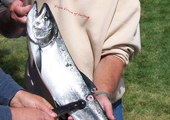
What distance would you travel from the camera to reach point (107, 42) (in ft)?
5.87

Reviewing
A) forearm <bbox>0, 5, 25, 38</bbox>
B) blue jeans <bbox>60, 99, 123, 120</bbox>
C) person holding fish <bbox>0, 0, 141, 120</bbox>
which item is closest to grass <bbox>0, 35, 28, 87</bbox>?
forearm <bbox>0, 5, 25, 38</bbox>

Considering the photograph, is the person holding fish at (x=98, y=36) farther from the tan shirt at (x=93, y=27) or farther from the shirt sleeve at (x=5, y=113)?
the shirt sleeve at (x=5, y=113)

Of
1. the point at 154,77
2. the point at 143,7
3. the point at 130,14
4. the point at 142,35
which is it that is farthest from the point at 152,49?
the point at 130,14

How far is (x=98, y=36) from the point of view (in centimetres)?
170

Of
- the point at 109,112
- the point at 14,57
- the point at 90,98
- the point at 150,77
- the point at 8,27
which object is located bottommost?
the point at 150,77

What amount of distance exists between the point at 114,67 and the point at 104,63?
9 cm

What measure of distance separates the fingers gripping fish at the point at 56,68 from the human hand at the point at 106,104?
0.04 m

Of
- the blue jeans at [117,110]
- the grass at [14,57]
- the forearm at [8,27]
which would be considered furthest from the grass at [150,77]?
the forearm at [8,27]

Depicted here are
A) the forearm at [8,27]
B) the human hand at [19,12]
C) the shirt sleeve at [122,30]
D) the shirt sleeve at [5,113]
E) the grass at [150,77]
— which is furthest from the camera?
the grass at [150,77]

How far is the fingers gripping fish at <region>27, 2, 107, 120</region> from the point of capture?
149cm

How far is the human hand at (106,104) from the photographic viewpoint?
4.88 feet

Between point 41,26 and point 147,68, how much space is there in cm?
337

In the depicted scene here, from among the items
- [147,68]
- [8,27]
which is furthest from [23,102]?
[147,68]

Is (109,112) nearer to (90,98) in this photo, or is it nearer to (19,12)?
(90,98)
